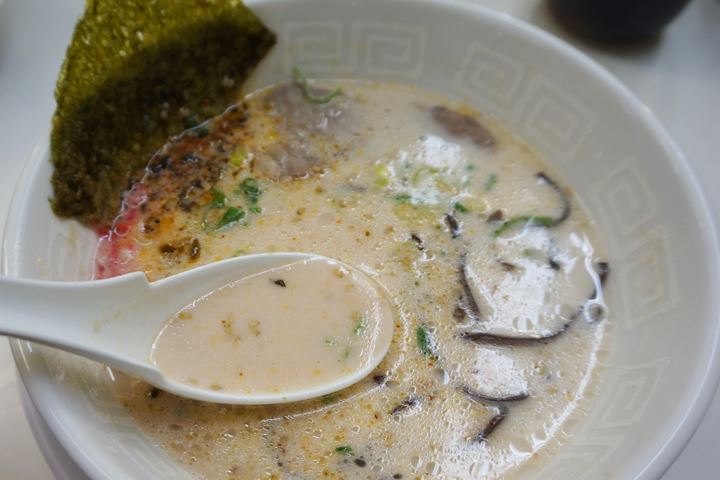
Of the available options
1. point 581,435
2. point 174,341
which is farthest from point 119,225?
point 581,435

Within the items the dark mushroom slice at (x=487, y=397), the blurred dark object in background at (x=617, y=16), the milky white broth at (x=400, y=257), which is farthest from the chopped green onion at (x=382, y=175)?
the blurred dark object in background at (x=617, y=16)

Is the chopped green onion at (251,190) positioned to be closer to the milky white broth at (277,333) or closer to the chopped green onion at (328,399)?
the milky white broth at (277,333)

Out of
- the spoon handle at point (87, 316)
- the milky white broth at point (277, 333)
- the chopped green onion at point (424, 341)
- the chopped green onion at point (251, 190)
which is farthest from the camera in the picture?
the chopped green onion at point (251, 190)

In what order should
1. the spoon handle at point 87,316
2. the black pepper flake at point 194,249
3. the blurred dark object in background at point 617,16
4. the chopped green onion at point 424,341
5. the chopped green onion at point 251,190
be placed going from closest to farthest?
the spoon handle at point 87,316, the chopped green onion at point 424,341, the black pepper flake at point 194,249, the chopped green onion at point 251,190, the blurred dark object in background at point 617,16

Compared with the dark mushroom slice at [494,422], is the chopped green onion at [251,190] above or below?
below

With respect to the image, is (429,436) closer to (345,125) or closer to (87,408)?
(87,408)

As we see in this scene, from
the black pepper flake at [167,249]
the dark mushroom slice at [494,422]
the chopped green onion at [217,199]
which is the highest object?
the dark mushroom slice at [494,422]

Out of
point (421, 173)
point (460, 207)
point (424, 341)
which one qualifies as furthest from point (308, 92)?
point (424, 341)
